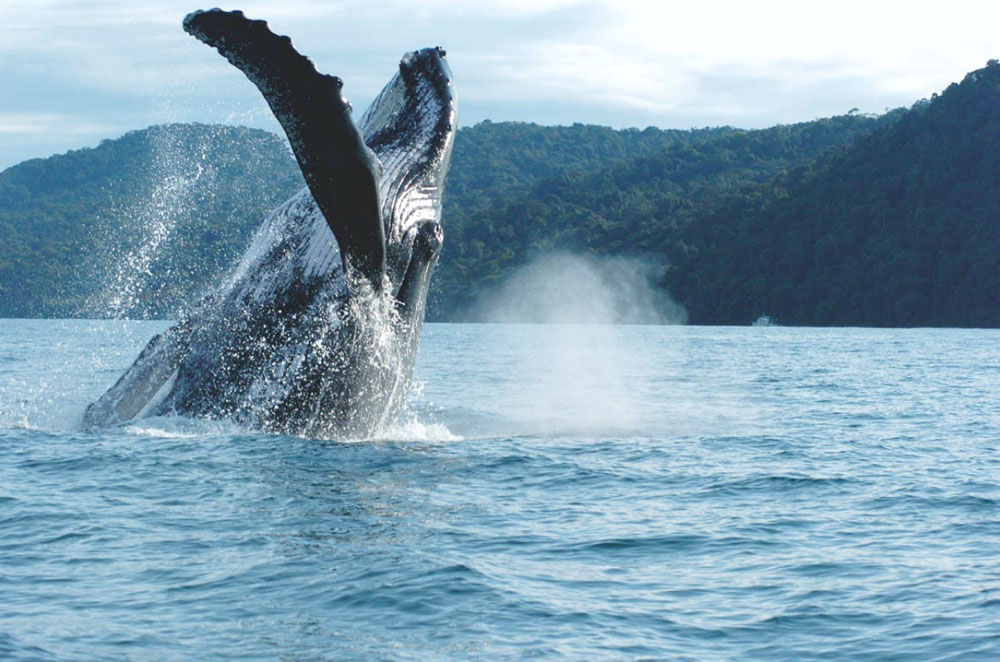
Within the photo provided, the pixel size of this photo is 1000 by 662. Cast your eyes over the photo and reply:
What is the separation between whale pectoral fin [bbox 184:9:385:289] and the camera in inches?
234

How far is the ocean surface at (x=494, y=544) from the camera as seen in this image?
5.62m

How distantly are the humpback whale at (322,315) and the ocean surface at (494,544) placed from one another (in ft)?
0.94

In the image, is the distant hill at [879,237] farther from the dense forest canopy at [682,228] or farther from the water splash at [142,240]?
the water splash at [142,240]

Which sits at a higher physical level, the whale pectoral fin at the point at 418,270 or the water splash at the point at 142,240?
the water splash at the point at 142,240

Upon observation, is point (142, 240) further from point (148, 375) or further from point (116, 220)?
point (148, 375)

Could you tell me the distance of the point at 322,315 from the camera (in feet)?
27.9

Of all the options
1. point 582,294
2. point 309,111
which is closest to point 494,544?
point 309,111

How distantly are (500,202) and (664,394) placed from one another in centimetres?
11259

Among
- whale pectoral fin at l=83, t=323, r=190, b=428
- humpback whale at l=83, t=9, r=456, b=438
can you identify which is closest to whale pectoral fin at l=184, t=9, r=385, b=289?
humpback whale at l=83, t=9, r=456, b=438

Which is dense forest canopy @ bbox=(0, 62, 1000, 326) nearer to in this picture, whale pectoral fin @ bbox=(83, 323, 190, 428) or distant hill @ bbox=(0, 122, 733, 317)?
distant hill @ bbox=(0, 122, 733, 317)

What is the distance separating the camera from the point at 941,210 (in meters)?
84.8

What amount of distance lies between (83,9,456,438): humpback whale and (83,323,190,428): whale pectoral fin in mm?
11

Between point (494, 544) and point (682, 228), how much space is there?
102341 mm

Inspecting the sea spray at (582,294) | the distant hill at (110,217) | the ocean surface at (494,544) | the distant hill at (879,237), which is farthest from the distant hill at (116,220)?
the ocean surface at (494,544)
